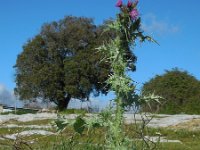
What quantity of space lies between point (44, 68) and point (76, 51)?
5116mm

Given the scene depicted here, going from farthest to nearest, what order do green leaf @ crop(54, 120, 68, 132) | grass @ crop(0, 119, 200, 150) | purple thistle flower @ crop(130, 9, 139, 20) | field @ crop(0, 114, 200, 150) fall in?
field @ crop(0, 114, 200, 150) < grass @ crop(0, 119, 200, 150) < green leaf @ crop(54, 120, 68, 132) < purple thistle flower @ crop(130, 9, 139, 20)

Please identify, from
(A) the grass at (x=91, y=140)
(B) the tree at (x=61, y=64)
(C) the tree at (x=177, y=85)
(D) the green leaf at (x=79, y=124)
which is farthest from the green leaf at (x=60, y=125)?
(B) the tree at (x=61, y=64)

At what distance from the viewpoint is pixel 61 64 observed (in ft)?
226

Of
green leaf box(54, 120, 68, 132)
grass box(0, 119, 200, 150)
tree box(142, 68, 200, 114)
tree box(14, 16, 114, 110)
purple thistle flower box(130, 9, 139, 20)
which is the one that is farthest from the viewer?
tree box(14, 16, 114, 110)

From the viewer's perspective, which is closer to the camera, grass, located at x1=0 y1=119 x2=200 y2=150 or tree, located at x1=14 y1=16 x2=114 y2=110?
grass, located at x1=0 y1=119 x2=200 y2=150

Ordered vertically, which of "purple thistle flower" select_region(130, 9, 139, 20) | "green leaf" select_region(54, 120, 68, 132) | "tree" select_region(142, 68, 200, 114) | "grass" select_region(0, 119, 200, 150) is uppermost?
"tree" select_region(142, 68, 200, 114)

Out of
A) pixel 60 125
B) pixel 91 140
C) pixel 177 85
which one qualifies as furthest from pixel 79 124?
pixel 177 85

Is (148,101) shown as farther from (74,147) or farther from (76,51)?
(76,51)

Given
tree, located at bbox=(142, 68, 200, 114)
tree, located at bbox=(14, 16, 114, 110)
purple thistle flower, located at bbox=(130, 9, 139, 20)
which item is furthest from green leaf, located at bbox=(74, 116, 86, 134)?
tree, located at bbox=(14, 16, 114, 110)

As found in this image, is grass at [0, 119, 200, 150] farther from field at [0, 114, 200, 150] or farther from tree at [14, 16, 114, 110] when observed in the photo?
tree at [14, 16, 114, 110]

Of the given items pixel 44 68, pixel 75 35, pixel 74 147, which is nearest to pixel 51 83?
pixel 44 68

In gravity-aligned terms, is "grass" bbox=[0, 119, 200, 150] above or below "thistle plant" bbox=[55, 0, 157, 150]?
below

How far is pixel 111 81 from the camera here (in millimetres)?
3893

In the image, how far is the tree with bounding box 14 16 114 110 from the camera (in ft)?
220
